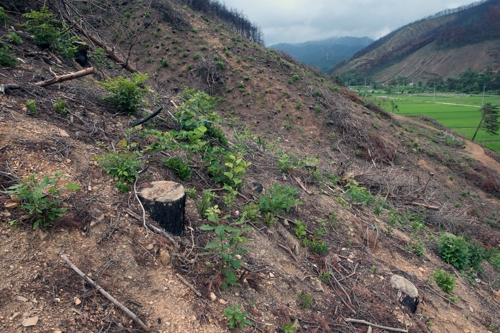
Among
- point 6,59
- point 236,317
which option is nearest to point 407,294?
point 236,317

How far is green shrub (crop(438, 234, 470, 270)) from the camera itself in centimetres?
610

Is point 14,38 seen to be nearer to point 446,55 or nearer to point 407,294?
point 407,294

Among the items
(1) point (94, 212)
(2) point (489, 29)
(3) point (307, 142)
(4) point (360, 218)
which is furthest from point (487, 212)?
(2) point (489, 29)

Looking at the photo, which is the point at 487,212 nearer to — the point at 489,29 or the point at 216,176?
the point at 216,176

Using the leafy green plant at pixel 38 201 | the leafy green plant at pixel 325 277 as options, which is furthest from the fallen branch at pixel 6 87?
the leafy green plant at pixel 325 277

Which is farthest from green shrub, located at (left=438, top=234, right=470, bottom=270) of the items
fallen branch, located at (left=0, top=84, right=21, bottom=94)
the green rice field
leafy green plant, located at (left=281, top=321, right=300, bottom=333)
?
the green rice field

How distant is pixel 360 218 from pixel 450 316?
2.09 m

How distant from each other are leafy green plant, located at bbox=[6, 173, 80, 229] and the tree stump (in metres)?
0.76

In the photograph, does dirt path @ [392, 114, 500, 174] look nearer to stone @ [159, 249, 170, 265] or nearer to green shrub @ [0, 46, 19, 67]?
stone @ [159, 249, 170, 265]

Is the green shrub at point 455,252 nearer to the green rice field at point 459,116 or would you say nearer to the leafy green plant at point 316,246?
the leafy green plant at point 316,246

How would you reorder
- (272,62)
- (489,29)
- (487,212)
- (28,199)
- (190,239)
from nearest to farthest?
(28,199), (190,239), (487,212), (272,62), (489,29)

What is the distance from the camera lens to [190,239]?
343cm

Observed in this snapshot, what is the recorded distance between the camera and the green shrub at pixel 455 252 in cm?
610

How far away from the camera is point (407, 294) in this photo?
4027 millimetres
